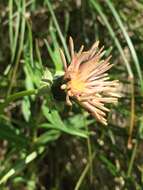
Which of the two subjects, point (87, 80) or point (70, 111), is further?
point (70, 111)

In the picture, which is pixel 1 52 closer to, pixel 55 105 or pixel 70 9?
pixel 70 9

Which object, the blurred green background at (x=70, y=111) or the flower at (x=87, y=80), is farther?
the blurred green background at (x=70, y=111)

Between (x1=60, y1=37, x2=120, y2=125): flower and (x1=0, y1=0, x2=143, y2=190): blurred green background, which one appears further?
(x1=0, y1=0, x2=143, y2=190): blurred green background

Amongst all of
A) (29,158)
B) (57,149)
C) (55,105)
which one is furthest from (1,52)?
(55,105)
